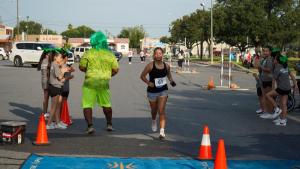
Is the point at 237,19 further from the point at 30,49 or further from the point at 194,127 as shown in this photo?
the point at 194,127

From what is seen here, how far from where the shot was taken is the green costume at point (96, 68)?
31.8ft

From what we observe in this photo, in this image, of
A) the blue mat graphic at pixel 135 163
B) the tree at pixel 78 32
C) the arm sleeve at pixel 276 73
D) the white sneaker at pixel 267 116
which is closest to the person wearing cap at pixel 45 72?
the blue mat graphic at pixel 135 163

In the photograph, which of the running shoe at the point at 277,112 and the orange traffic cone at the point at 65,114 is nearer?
the orange traffic cone at the point at 65,114

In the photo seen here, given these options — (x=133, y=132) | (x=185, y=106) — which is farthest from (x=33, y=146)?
(x=185, y=106)

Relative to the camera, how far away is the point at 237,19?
61.9 meters

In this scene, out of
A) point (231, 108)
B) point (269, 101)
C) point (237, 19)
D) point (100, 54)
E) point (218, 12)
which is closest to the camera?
point (100, 54)

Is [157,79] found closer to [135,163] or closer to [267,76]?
[135,163]

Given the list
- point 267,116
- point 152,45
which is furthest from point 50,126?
point 152,45

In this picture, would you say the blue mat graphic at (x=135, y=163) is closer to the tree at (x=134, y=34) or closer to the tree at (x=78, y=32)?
the tree at (x=134, y=34)

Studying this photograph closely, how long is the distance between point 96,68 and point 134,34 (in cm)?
15936

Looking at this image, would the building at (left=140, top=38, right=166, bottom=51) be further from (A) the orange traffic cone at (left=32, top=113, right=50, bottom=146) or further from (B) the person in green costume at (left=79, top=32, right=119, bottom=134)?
(A) the orange traffic cone at (left=32, top=113, right=50, bottom=146)

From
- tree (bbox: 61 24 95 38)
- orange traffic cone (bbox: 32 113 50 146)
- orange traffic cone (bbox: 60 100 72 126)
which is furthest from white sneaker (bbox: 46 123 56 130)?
tree (bbox: 61 24 95 38)

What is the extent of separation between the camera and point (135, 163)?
24.3ft

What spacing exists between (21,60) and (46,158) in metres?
35.6
